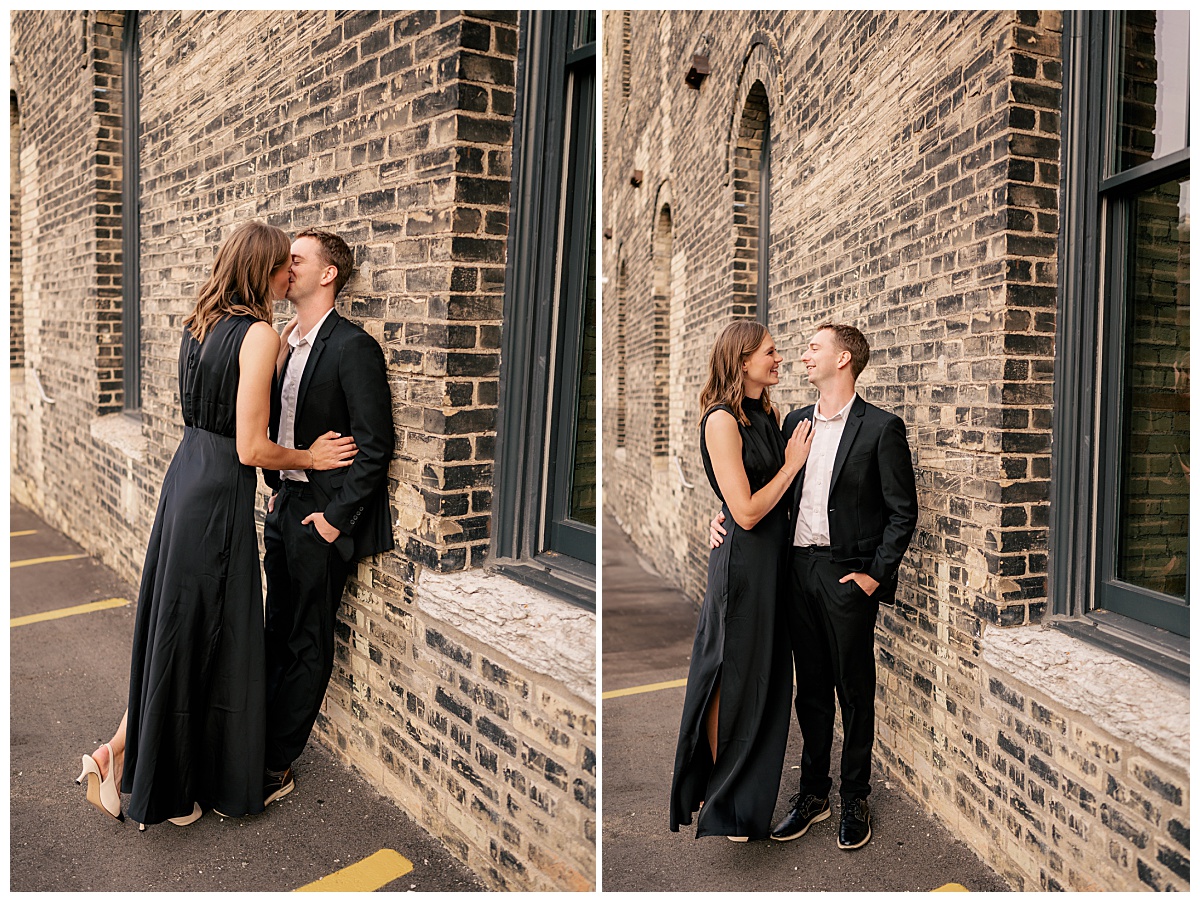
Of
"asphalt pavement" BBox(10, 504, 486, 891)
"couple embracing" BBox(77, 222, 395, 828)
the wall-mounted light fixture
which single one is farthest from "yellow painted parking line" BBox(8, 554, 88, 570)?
the wall-mounted light fixture

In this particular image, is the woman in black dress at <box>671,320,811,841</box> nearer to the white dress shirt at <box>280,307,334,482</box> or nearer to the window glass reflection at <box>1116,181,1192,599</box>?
the window glass reflection at <box>1116,181,1192,599</box>

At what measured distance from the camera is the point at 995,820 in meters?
3.51

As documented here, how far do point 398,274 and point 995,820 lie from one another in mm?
3183

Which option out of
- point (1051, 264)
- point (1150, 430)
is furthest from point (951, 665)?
point (1051, 264)

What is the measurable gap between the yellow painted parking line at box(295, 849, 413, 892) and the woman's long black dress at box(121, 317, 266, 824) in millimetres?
482

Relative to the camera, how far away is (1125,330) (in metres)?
3.38

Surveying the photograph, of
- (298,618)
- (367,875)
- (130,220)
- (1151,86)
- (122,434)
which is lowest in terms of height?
(367,875)

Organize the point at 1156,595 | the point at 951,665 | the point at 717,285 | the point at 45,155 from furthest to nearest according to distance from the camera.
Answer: the point at 45,155
the point at 717,285
the point at 951,665
the point at 1156,595

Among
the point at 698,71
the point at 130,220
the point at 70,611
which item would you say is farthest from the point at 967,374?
the point at 130,220

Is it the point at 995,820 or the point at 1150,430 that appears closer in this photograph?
the point at 1150,430

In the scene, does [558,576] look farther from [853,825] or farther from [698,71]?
[698,71]

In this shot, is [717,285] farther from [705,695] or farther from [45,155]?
[45,155]

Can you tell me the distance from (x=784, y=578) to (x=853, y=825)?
3.40 feet

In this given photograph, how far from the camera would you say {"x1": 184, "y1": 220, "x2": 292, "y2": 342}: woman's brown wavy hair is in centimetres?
336
